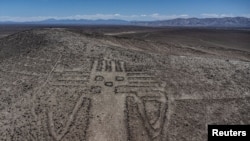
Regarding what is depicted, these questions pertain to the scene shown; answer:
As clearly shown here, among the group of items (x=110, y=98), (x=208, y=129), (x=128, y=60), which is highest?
(x=128, y=60)

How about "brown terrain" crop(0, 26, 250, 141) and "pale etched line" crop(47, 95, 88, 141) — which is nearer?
"pale etched line" crop(47, 95, 88, 141)

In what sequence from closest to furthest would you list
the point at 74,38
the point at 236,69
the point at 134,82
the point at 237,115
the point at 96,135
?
1. the point at 96,135
2. the point at 237,115
3. the point at 134,82
4. the point at 236,69
5. the point at 74,38

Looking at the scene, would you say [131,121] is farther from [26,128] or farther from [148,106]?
[26,128]

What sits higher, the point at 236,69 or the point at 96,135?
the point at 236,69

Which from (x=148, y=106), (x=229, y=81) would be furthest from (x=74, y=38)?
(x=229, y=81)

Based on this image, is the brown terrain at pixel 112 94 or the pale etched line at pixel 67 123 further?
the brown terrain at pixel 112 94

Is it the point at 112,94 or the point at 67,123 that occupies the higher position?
the point at 112,94

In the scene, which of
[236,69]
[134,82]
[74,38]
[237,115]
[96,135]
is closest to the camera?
[96,135]

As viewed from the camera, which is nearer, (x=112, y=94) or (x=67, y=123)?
(x=67, y=123)
